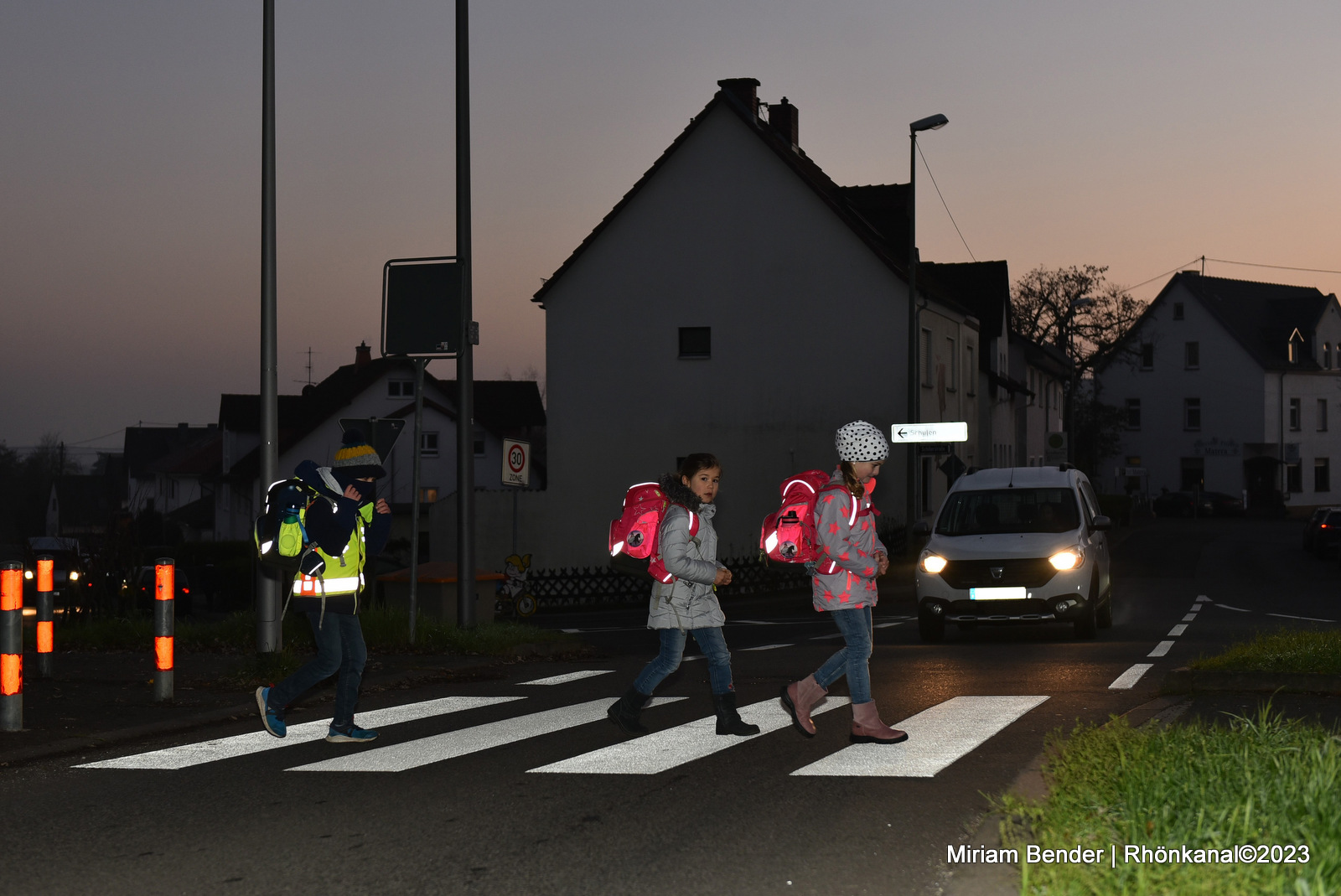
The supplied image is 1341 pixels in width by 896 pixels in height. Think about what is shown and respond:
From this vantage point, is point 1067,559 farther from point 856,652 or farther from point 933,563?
point 856,652

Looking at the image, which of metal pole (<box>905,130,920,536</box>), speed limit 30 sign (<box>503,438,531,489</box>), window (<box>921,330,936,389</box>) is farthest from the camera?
window (<box>921,330,936,389</box>)

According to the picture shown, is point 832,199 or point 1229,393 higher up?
point 832,199

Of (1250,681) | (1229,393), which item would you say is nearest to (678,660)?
(1250,681)

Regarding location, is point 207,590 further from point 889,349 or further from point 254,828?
point 254,828

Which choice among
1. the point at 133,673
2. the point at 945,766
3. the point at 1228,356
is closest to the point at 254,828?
the point at 945,766

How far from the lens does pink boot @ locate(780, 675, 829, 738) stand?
308 inches

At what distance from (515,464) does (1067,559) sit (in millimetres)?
9835

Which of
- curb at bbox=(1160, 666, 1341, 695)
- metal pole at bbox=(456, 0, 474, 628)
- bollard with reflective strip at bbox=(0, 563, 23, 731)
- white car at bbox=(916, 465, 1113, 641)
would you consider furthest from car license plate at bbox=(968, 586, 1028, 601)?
bollard with reflective strip at bbox=(0, 563, 23, 731)

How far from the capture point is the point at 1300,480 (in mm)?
81750

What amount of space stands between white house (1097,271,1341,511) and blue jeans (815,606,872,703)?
78.0 metres

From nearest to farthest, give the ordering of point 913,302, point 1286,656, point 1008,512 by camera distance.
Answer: point 1286,656 < point 1008,512 < point 913,302

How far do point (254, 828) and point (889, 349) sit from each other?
31.6 m

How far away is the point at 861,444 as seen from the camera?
7441mm

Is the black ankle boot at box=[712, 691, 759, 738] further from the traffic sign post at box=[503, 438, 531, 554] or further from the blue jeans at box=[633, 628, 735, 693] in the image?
the traffic sign post at box=[503, 438, 531, 554]
